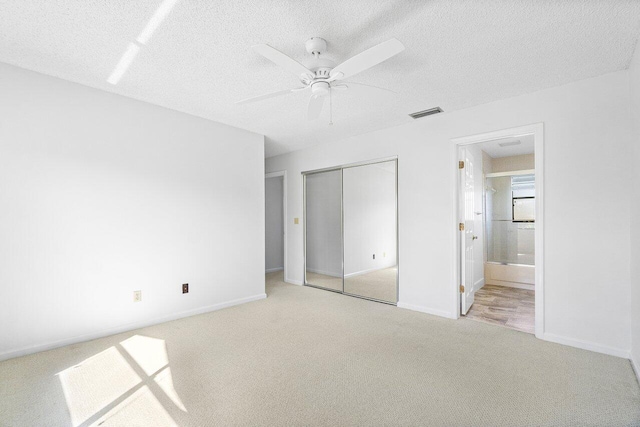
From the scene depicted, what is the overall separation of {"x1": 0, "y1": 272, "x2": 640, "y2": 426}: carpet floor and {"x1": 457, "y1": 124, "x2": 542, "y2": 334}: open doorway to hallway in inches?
28.4

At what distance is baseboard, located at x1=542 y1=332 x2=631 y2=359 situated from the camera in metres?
2.38

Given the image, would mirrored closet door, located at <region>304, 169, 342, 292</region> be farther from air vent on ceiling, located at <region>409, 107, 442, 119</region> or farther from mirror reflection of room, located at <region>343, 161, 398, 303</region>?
air vent on ceiling, located at <region>409, 107, 442, 119</region>

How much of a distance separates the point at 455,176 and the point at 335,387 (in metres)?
2.58

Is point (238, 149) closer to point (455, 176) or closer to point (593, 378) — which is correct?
point (455, 176)

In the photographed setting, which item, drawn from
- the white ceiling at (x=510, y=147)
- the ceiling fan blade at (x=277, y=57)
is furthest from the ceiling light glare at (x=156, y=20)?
the white ceiling at (x=510, y=147)

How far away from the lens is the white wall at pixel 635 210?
2066 mm

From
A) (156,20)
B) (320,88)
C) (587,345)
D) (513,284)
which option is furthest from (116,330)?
(513,284)

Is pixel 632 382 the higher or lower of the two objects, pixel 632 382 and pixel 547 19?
the lower

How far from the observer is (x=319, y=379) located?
2.08 metres

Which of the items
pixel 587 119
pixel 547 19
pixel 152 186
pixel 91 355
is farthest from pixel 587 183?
pixel 91 355

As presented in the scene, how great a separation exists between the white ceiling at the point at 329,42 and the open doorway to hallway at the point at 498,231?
88cm

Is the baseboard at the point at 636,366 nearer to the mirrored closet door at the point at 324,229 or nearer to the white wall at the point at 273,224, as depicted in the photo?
the mirrored closet door at the point at 324,229

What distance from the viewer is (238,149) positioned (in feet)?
13.1

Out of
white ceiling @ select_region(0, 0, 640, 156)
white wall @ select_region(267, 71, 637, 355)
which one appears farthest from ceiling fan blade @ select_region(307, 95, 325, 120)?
white wall @ select_region(267, 71, 637, 355)
